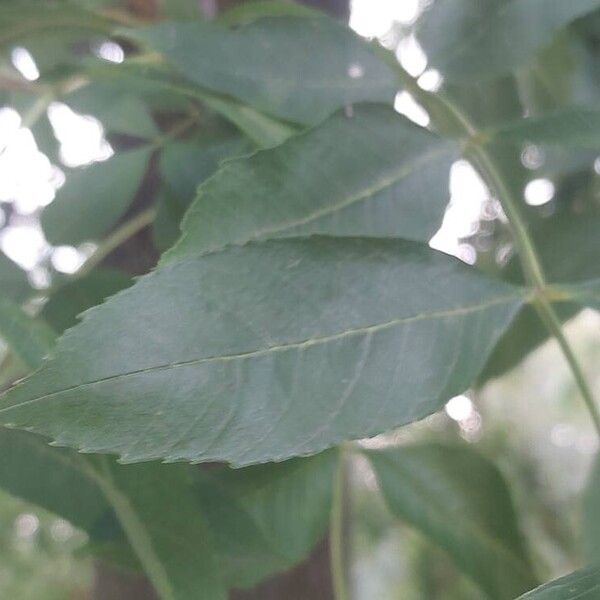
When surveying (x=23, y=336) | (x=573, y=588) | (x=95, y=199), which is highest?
(x=95, y=199)

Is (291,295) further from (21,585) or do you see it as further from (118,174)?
(21,585)

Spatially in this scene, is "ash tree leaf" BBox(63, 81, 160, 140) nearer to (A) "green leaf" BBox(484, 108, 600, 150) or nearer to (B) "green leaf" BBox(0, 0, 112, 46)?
(B) "green leaf" BBox(0, 0, 112, 46)

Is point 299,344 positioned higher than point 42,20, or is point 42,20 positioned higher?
point 42,20

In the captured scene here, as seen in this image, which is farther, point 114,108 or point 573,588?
point 114,108

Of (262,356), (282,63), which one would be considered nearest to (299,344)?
(262,356)

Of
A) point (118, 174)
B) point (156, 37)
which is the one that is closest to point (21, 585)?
point (118, 174)

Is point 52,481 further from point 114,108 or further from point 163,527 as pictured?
point 114,108

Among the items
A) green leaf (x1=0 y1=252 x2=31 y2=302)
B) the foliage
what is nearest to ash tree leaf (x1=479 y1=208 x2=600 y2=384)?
the foliage
